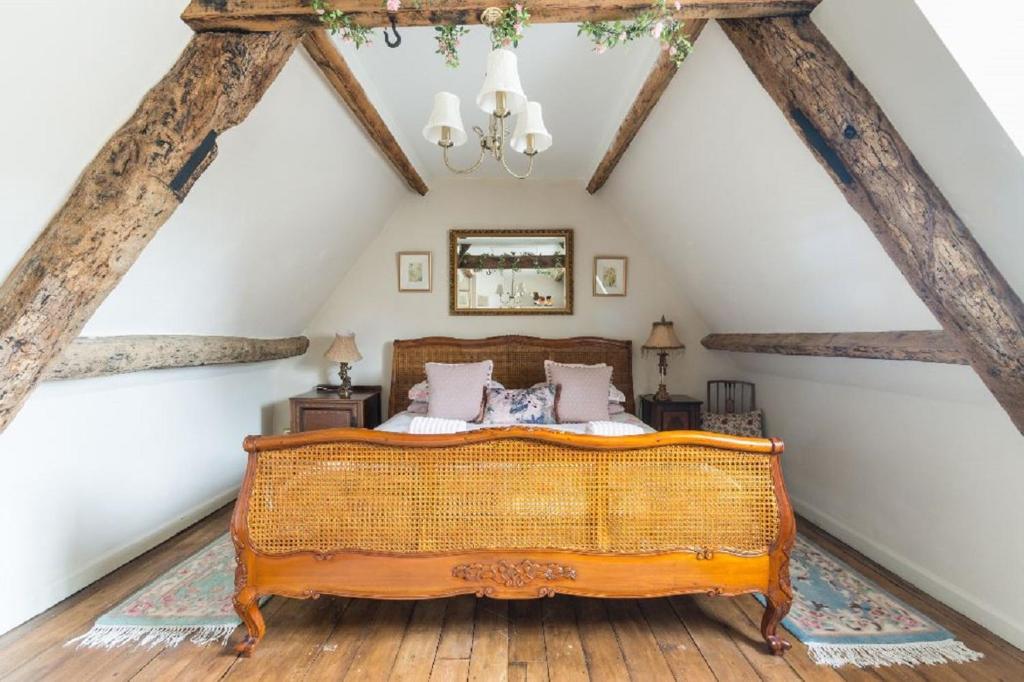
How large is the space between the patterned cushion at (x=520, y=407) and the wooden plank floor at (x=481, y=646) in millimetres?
1423

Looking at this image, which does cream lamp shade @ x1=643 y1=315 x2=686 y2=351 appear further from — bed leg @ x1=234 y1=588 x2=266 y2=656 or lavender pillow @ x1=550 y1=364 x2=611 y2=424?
bed leg @ x1=234 y1=588 x2=266 y2=656

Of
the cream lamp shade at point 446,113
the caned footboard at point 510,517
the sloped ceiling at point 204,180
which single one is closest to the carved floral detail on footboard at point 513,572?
the caned footboard at point 510,517

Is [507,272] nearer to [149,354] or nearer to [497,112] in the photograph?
[497,112]

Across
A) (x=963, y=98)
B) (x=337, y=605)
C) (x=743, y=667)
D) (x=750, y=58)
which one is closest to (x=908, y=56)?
(x=963, y=98)

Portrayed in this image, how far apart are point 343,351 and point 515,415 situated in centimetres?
150

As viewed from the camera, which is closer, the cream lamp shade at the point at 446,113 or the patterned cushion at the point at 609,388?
the cream lamp shade at the point at 446,113

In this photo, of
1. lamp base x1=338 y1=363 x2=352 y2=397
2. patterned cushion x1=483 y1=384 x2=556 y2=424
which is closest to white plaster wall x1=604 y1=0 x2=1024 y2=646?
patterned cushion x1=483 y1=384 x2=556 y2=424

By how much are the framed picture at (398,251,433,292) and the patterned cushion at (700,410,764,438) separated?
8.71 feet

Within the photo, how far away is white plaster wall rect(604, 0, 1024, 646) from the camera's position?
1.46 m

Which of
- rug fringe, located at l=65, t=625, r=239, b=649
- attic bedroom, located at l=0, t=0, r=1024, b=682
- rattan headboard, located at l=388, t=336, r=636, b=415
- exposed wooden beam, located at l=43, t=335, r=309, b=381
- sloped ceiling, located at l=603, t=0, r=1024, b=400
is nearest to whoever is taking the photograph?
sloped ceiling, located at l=603, t=0, r=1024, b=400

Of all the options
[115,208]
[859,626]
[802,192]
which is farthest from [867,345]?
[115,208]

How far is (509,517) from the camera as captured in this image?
1.93 meters

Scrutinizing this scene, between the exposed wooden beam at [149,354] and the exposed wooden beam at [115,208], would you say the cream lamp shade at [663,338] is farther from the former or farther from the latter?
the exposed wooden beam at [115,208]

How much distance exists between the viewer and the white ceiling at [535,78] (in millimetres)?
2285
